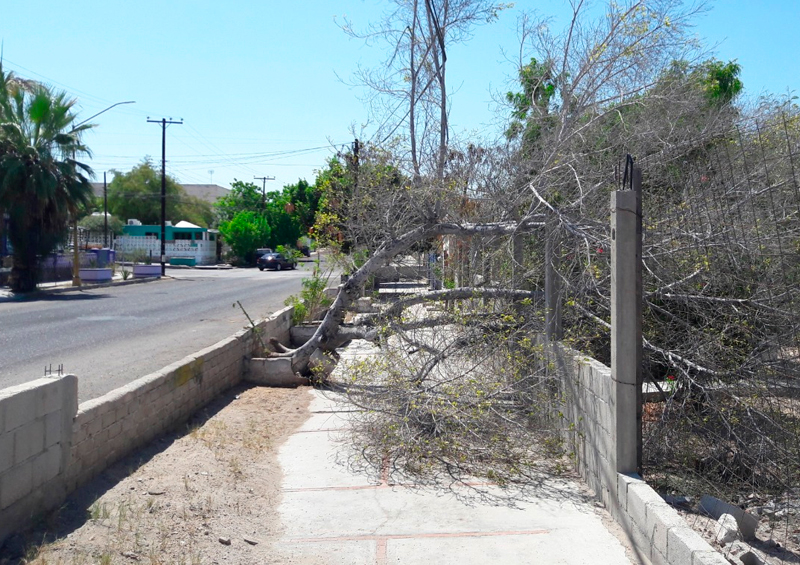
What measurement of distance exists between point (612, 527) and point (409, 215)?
16.5 feet

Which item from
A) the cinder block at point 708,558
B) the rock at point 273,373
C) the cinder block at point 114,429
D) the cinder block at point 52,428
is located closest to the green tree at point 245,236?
the rock at point 273,373

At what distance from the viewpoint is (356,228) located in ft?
34.2

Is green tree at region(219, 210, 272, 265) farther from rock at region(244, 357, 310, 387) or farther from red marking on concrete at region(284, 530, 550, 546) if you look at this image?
red marking on concrete at region(284, 530, 550, 546)

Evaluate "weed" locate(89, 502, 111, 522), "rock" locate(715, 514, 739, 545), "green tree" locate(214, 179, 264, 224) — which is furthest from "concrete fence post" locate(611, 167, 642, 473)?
"green tree" locate(214, 179, 264, 224)

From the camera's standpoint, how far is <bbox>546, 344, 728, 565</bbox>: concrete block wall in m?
4.18

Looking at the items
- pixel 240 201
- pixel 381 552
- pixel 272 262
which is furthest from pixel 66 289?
pixel 240 201

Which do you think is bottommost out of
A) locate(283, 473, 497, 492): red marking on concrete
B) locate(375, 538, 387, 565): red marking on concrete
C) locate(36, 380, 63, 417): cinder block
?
locate(375, 538, 387, 565): red marking on concrete

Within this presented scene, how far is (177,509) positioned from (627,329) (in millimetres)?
3430

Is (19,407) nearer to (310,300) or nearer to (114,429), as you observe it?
(114,429)

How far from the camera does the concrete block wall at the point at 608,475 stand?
4176 millimetres

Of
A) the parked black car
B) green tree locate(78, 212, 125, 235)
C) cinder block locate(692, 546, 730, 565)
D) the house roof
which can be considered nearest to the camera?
cinder block locate(692, 546, 730, 565)

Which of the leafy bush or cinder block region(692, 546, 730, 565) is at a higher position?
the leafy bush

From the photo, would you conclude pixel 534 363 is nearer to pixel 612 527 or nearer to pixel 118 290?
pixel 612 527

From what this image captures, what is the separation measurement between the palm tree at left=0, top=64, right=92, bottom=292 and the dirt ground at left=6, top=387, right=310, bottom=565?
22067 millimetres
